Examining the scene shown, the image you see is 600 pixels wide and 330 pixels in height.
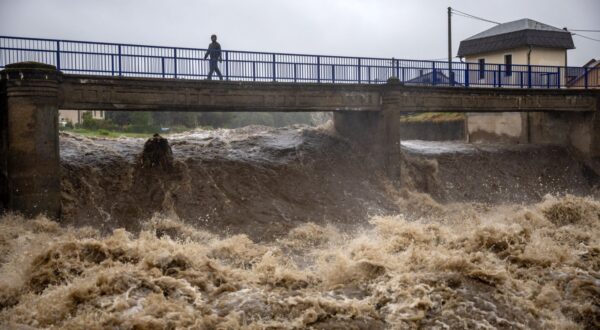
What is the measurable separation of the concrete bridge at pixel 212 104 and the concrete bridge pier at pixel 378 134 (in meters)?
0.04

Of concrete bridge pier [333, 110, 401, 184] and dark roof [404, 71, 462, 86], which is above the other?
dark roof [404, 71, 462, 86]

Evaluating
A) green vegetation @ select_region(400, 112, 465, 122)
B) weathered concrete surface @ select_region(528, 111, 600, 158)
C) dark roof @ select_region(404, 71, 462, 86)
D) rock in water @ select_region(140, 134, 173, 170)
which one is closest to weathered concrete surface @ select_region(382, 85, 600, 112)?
dark roof @ select_region(404, 71, 462, 86)

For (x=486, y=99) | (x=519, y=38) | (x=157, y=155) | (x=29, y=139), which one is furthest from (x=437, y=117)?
(x=29, y=139)

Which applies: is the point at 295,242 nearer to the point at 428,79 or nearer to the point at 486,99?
the point at 428,79

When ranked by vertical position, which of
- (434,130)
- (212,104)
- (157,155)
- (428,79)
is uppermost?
(428,79)

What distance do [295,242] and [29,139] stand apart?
356 inches

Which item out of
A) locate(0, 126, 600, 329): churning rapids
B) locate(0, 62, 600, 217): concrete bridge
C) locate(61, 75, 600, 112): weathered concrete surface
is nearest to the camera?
locate(0, 126, 600, 329): churning rapids

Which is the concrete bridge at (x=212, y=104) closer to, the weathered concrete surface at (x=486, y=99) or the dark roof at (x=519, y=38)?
the weathered concrete surface at (x=486, y=99)

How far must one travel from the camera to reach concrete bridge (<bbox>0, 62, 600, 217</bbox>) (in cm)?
1931

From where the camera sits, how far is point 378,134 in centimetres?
2695

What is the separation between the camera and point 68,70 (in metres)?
20.5

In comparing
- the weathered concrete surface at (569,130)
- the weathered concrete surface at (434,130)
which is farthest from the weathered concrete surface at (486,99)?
the weathered concrete surface at (434,130)

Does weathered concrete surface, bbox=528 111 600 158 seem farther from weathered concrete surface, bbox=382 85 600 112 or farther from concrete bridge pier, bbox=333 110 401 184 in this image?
concrete bridge pier, bbox=333 110 401 184

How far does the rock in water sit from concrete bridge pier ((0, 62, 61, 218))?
4212 millimetres
